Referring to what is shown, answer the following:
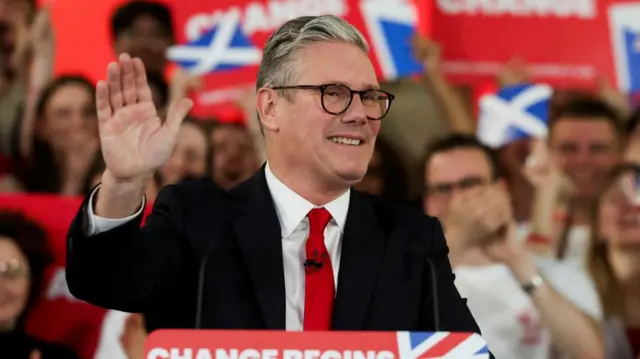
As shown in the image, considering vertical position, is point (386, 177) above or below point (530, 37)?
below

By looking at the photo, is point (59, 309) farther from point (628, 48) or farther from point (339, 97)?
point (628, 48)

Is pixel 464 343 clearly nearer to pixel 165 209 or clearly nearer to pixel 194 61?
pixel 165 209

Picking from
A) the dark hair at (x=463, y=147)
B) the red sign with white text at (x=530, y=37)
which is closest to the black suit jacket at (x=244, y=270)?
the dark hair at (x=463, y=147)

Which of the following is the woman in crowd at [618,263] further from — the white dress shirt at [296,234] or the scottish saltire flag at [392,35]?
the white dress shirt at [296,234]

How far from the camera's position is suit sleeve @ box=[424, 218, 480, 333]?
155 centimetres

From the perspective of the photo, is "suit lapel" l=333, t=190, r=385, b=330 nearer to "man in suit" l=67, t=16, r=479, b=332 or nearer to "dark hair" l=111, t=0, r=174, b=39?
"man in suit" l=67, t=16, r=479, b=332

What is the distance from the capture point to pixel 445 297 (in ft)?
5.12

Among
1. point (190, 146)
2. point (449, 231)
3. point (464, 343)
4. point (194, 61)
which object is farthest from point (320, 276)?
point (194, 61)

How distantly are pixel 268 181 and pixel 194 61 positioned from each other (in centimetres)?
262

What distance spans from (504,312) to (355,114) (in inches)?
65.5

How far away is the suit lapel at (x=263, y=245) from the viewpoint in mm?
1495

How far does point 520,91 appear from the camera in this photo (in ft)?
13.7

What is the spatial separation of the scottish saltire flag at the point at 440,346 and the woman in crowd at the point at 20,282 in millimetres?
1386

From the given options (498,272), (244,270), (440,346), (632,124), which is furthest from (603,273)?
(440,346)
